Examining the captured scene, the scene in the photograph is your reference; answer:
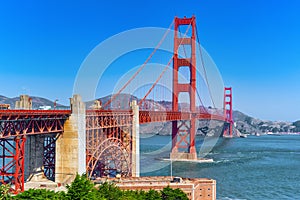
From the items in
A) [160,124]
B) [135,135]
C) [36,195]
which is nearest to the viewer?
[36,195]

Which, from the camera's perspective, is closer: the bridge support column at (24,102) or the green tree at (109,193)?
the green tree at (109,193)

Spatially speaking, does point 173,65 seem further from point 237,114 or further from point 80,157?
point 237,114

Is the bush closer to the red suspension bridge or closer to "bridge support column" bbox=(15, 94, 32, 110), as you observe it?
the red suspension bridge

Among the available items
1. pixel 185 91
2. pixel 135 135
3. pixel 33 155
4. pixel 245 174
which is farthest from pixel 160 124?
pixel 33 155

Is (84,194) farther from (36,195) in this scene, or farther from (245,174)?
(245,174)

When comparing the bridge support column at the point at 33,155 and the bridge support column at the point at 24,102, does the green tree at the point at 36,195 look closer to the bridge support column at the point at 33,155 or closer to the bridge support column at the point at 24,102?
the bridge support column at the point at 33,155

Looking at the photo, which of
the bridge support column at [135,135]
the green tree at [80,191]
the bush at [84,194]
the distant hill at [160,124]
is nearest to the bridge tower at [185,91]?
the distant hill at [160,124]

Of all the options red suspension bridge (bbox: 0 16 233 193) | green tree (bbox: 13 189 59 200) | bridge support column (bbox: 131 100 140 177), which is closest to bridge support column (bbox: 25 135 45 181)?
red suspension bridge (bbox: 0 16 233 193)

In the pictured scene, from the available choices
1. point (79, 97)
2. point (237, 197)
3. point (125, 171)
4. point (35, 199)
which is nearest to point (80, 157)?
point (79, 97)
